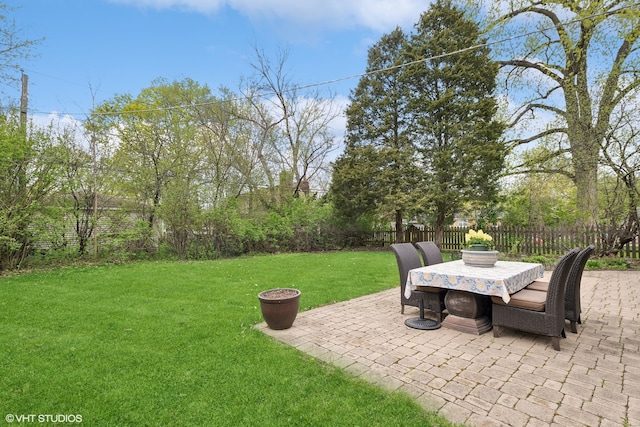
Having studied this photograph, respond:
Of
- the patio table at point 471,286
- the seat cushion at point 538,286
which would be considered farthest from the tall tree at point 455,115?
the patio table at point 471,286

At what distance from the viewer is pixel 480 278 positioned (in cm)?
345

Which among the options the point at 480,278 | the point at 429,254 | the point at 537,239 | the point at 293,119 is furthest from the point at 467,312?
the point at 293,119

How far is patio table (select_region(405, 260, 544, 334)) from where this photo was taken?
3.41 m

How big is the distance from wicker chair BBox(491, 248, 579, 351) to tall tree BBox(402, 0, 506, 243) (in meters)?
9.83

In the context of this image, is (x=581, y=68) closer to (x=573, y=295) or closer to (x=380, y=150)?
(x=380, y=150)

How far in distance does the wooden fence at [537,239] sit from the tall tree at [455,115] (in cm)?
123

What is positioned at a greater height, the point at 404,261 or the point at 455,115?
the point at 455,115

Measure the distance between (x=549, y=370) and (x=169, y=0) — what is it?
37.2 feet

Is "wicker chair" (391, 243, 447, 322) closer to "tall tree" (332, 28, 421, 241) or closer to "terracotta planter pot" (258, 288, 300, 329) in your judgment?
"terracotta planter pot" (258, 288, 300, 329)

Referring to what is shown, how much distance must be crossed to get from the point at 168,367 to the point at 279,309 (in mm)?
1275

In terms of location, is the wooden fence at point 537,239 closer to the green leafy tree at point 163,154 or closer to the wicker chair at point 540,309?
the wicker chair at point 540,309

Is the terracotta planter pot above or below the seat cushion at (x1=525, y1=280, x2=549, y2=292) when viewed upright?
below

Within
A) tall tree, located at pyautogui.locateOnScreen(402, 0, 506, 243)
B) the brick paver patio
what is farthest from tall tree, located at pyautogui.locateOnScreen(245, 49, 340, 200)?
the brick paver patio

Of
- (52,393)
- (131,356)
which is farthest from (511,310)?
(52,393)
